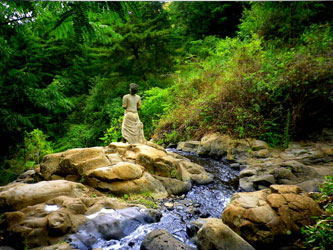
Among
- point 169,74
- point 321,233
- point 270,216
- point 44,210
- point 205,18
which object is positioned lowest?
point 270,216

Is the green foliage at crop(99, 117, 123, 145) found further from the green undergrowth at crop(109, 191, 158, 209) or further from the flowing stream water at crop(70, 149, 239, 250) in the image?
the green undergrowth at crop(109, 191, 158, 209)

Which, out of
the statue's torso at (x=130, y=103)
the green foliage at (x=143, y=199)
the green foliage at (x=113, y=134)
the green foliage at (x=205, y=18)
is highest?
the green foliage at (x=205, y=18)

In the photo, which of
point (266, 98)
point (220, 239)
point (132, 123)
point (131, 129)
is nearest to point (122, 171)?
point (131, 129)

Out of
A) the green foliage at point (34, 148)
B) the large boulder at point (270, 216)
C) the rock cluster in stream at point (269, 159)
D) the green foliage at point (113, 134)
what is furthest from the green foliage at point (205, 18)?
the large boulder at point (270, 216)

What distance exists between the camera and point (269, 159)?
6.43 metres

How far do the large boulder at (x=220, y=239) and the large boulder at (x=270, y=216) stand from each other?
9.7 inches

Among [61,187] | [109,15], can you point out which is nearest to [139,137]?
[61,187]

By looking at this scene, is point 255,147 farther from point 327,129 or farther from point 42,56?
point 42,56

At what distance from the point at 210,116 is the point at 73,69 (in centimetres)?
1276

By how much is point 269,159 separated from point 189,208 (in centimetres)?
324

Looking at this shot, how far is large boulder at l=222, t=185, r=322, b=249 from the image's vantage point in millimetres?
3264

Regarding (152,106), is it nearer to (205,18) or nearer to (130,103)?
(130,103)

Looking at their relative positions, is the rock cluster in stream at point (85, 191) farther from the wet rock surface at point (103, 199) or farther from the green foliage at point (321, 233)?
the green foliage at point (321, 233)

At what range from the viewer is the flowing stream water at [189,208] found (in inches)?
137
